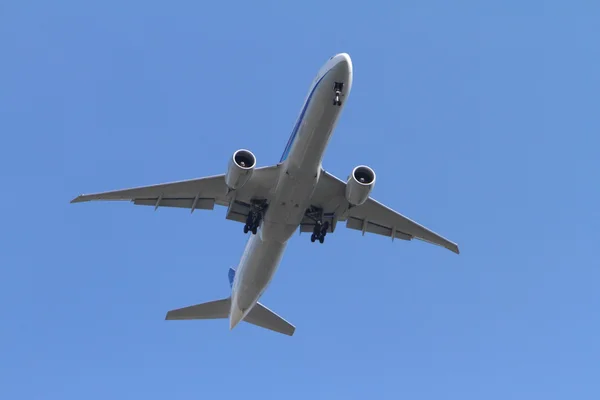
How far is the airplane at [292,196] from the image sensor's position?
2422cm

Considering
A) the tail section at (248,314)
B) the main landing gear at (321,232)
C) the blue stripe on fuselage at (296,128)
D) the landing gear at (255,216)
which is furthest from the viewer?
the tail section at (248,314)

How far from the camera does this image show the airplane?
79.5ft

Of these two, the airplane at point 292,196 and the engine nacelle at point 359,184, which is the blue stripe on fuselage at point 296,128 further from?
the engine nacelle at point 359,184

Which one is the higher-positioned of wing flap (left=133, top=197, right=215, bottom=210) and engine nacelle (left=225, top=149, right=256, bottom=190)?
engine nacelle (left=225, top=149, right=256, bottom=190)

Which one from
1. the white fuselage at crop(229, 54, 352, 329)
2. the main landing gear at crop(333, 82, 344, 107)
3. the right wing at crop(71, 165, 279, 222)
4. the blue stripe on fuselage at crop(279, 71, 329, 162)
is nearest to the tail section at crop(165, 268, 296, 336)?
the white fuselage at crop(229, 54, 352, 329)

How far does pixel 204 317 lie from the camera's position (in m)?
33.7

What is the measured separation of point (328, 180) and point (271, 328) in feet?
33.3

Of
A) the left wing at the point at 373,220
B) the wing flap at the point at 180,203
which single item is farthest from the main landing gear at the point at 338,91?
the wing flap at the point at 180,203

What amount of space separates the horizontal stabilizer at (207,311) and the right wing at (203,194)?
629 centimetres

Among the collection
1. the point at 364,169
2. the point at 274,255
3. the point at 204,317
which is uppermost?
the point at 364,169

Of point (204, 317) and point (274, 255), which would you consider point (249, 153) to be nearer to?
point (274, 255)

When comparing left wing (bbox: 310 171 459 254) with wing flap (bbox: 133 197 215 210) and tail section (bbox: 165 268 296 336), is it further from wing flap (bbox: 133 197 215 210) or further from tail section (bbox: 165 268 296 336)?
tail section (bbox: 165 268 296 336)

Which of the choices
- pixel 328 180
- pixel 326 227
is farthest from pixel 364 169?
pixel 326 227

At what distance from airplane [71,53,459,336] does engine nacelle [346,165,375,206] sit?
0.11 feet
